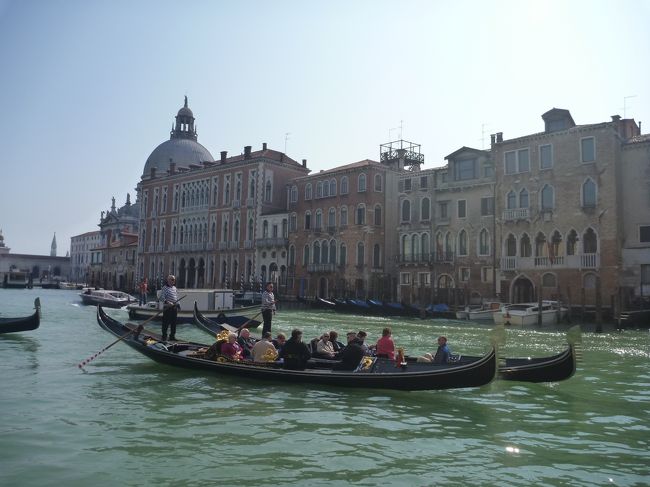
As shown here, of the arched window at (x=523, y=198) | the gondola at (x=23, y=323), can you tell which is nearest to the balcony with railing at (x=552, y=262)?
the arched window at (x=523, y=198)

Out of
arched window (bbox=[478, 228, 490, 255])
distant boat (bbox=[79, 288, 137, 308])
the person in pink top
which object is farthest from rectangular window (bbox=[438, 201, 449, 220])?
the person in pink top

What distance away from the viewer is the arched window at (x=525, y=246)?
92.3ft

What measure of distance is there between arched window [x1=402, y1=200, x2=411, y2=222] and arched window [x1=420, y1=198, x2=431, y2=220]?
89 cm

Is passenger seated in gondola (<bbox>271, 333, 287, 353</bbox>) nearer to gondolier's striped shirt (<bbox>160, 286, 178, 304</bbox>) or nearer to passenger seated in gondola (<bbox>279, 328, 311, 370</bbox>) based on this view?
passenger seated in gondola (<bbox>279, 328, 311, 370</bbox>)

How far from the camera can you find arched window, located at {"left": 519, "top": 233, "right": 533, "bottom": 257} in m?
28.1

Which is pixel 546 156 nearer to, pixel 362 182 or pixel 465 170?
pixel 465 170

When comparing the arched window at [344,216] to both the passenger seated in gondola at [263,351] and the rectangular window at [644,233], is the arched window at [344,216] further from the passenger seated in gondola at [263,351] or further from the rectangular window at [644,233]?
the passenger seated in gondola at [263,351]

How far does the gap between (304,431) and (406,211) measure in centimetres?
2744

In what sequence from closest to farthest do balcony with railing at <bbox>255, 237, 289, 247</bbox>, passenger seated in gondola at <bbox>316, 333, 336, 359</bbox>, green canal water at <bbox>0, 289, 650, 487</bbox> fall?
green canal water at <bbox>0, 289, 650, 487</bbox> < passenger seated in gondola at <bbox>316, 333, 336, 359</bbox> < balcony with railing at <bbox>255, 237, 289, 247</bbox>

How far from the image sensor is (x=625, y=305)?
2486 cm

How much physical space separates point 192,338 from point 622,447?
46.7 feet

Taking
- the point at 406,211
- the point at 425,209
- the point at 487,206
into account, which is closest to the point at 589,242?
the point at 487,206

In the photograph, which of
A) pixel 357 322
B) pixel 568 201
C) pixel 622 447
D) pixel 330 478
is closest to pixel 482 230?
pixel 568 201

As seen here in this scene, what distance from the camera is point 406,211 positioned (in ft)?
111
